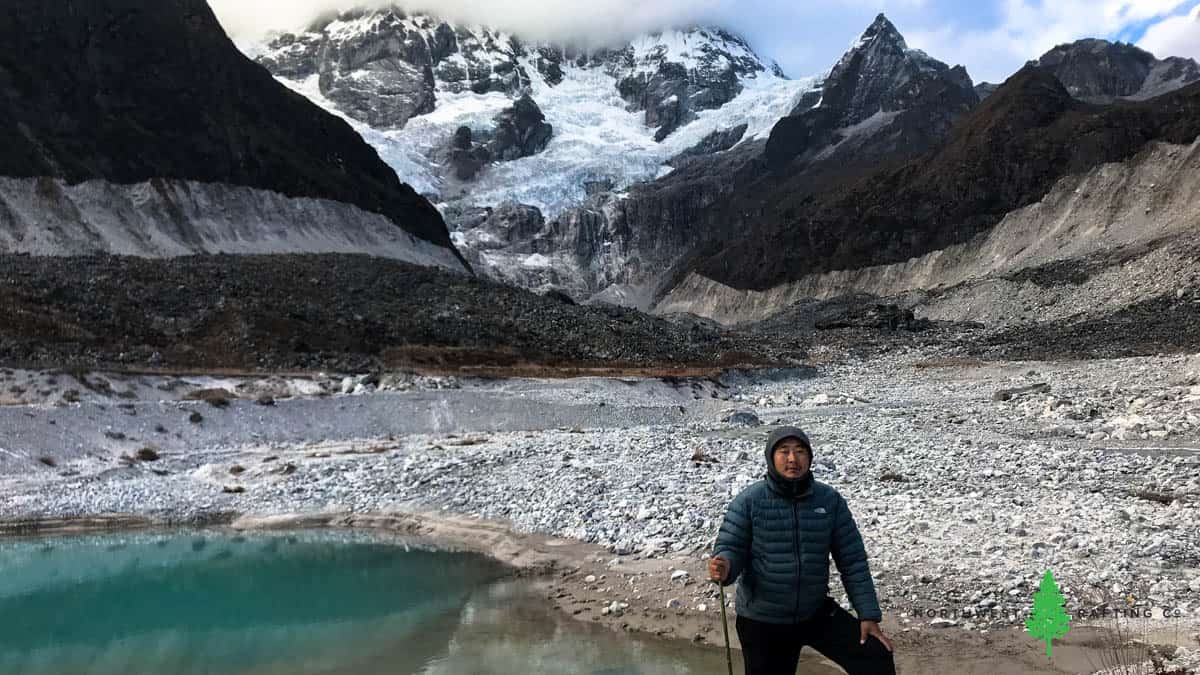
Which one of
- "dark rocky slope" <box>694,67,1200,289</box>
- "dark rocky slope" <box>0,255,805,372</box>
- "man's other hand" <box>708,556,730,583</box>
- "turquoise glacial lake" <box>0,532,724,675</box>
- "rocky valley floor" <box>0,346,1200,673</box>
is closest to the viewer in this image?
"man's other hand" <box>708,556,730,583</box>

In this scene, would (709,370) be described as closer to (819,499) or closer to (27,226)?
(819,499)

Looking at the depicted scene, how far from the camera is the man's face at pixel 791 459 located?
5.71 m

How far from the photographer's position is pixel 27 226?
207 feet

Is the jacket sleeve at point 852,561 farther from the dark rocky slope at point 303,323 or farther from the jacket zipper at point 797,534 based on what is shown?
the dark rocky slope at point 303,323

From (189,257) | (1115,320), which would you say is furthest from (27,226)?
(1115,320)

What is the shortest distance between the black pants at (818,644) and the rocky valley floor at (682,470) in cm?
374

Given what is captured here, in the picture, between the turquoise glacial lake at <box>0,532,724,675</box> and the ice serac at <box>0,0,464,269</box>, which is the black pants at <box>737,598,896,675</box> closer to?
the turquoise glacial lake at <box>0,532,724,675</box>

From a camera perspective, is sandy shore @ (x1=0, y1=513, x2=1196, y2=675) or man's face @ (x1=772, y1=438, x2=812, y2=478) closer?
man's face @ (x1=772, y1=438, x2=812, y2=478)

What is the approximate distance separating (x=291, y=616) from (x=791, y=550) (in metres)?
9.82

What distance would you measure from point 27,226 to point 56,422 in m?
44.1

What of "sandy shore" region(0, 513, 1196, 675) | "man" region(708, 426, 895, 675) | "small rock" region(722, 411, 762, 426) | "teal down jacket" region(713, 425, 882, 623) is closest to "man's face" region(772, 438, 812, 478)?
"man" region(708, 426, 895, 675)

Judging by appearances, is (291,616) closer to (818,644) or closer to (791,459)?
(818,644)

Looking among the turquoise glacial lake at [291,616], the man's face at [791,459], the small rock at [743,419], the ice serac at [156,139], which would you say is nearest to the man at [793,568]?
the man's face at [791,459]

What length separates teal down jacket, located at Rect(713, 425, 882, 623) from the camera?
5.80 m
